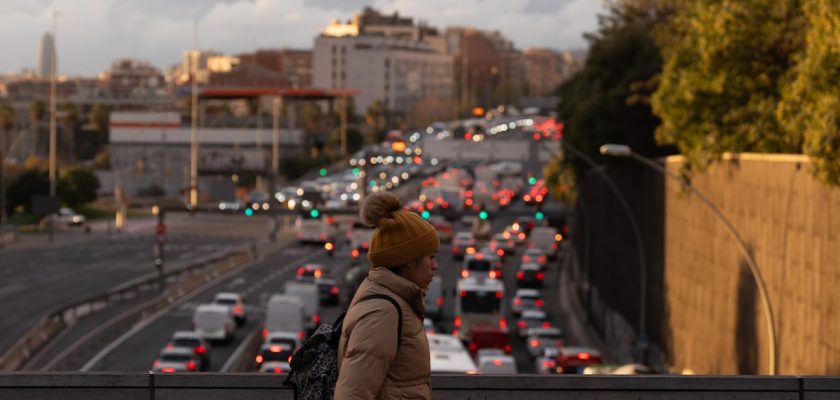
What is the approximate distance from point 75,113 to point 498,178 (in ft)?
221

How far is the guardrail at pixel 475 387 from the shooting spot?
902 centimetres

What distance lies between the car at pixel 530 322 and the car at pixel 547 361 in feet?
25.4

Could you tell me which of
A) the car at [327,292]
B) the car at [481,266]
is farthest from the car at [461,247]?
the car at [327,292]

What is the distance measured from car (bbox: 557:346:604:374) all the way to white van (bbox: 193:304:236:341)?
40.8ft

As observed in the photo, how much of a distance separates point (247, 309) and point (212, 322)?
1041cm

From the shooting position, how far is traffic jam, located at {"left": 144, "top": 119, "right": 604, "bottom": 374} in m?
38.5

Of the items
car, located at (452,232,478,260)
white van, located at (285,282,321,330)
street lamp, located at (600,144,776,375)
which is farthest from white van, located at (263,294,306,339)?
car, located at (452,232,478,260)

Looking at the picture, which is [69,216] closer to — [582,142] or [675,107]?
[582,142]

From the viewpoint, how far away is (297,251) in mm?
92312

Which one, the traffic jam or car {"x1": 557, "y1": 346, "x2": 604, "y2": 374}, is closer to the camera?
car {"x1": 557, "y1": 346, "x2": 604, "y2": 374}

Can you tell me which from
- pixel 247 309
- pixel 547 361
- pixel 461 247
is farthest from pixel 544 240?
pixel 547 361

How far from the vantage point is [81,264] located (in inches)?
Result: 3056

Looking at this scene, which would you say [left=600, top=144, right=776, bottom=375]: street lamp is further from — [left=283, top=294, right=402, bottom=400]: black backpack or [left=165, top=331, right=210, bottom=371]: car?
[left=283, top=294, right=402, bottom=400]: black backpack

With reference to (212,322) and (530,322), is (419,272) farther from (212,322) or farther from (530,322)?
(530,322)
